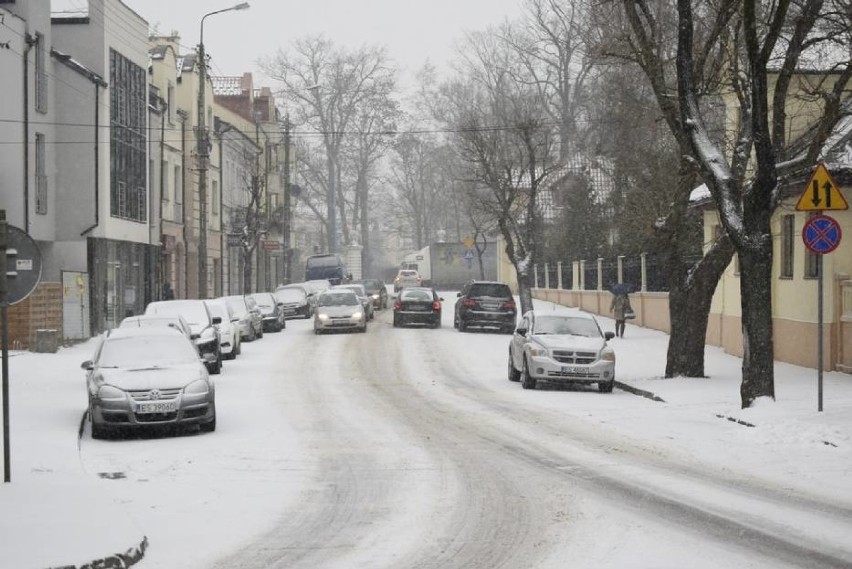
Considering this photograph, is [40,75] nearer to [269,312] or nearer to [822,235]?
[269,312]

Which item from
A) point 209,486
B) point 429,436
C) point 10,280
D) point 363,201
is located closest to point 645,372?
point 429,436

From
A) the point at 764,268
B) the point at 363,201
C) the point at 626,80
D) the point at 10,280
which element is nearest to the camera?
the point at 10,280

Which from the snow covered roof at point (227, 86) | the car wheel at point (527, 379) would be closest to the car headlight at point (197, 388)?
the car wheel at point (527, 379)

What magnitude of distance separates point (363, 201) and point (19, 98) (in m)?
54.2

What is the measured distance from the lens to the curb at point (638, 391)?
22.2 meters

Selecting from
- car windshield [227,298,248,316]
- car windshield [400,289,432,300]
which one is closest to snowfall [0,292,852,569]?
car windshield [227,298,248,316]

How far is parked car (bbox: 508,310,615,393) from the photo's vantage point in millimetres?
23484

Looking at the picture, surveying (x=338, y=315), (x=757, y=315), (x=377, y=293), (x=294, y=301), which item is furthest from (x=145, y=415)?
(x=377, y=293)

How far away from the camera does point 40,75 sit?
3594 cm

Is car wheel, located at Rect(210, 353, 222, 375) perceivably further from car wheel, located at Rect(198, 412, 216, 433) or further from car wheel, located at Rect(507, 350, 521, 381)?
car wheel, located at Rect(198, 412, 216, 433)

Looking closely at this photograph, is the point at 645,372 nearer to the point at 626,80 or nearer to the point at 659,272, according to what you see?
the point at 659,272

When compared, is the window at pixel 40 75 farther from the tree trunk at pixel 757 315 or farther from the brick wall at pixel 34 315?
the tree trunk at pixel 757 315

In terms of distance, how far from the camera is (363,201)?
87938 millimetres

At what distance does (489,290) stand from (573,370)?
18348 millimetres
